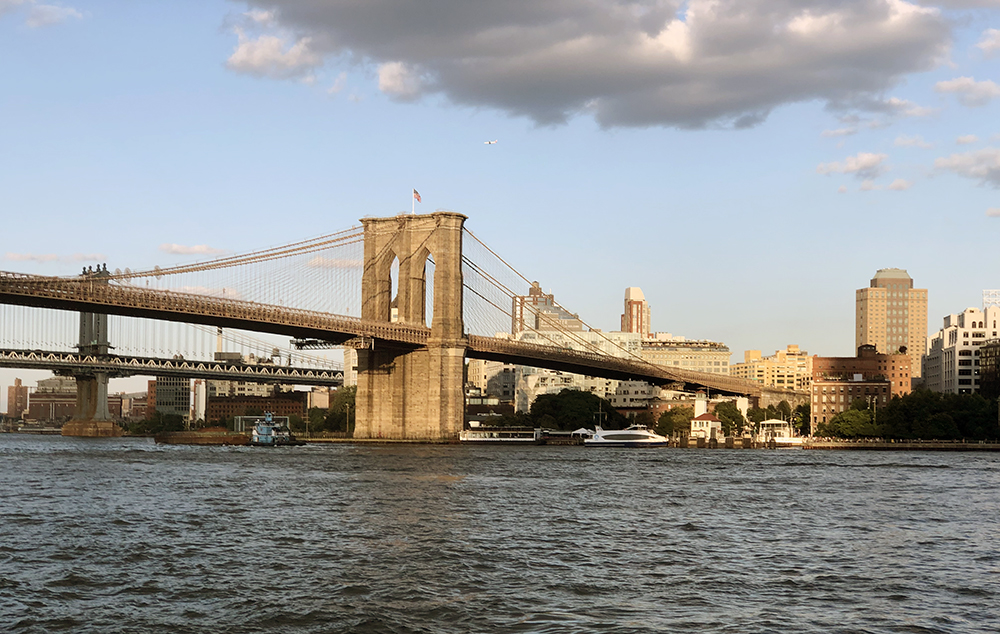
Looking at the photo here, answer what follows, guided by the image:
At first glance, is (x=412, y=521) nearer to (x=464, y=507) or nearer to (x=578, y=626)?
(x=464, y=507)

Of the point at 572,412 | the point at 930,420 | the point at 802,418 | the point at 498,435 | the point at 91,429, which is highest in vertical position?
the point at 930,420

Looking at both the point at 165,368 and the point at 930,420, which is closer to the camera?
the point at 930,420

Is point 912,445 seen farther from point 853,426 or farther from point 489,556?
point 489,556

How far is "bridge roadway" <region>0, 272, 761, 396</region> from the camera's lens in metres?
66.1

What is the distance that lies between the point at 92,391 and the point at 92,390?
182 mm

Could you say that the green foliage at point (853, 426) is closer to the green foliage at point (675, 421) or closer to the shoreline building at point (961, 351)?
the green foliage at point (675, 421)

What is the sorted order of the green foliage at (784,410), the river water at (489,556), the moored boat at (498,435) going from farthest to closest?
the green foliage at (784,410) → the moored boat at (498,435) → the river water at (489,556)

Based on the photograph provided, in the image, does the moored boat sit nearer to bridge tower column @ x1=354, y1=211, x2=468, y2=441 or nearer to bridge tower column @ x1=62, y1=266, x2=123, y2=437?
bridge tower column @ x1=354, y1=211, x2=468, y2=441

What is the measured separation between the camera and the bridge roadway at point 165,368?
12056 cm

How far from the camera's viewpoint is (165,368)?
122 meters

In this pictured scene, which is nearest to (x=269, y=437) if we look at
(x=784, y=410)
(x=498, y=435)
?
(x=498, y=435)

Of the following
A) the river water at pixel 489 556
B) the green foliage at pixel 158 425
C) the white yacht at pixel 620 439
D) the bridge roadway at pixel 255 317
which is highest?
the bridge roadway at pixel 255 317

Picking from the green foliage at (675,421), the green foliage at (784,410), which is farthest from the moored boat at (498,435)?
the green foliage at (784,410)

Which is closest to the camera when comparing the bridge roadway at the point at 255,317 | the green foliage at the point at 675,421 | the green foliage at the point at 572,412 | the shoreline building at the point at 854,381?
the bridge roadway at the point at 255,317
